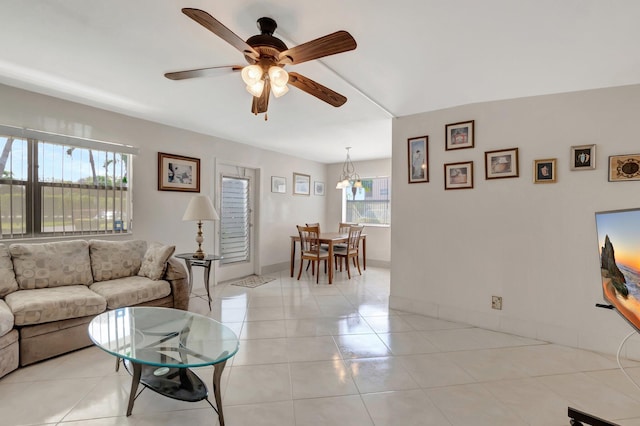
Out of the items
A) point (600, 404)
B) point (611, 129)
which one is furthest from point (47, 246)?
point (611, 129)

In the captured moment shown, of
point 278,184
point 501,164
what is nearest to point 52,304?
point 278,184

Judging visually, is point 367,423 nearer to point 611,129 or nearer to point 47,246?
point 611,129

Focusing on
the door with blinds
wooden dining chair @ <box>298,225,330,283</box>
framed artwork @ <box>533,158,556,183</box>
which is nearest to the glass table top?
the door with blinds

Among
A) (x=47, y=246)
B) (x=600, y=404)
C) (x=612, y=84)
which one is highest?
(x=612, y=84)

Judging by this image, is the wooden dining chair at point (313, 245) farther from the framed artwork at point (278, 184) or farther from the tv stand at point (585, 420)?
the tv stand at point (585, 420)

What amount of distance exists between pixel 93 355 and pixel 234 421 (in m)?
1.47

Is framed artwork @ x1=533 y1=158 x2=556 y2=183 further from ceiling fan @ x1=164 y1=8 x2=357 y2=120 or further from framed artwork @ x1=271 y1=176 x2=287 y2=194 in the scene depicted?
framed artwork @ x1=271 y1=176 x2=287 y2=194

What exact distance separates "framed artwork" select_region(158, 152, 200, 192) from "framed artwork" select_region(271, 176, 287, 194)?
148cm

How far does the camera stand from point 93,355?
220cm

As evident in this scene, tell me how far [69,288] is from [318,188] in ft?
15.0

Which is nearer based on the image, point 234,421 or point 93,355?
point 234,421

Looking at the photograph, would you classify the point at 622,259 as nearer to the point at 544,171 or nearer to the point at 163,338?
the point at 544,171

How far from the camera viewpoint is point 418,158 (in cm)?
312

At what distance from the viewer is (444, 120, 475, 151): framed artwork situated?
9.25ft
